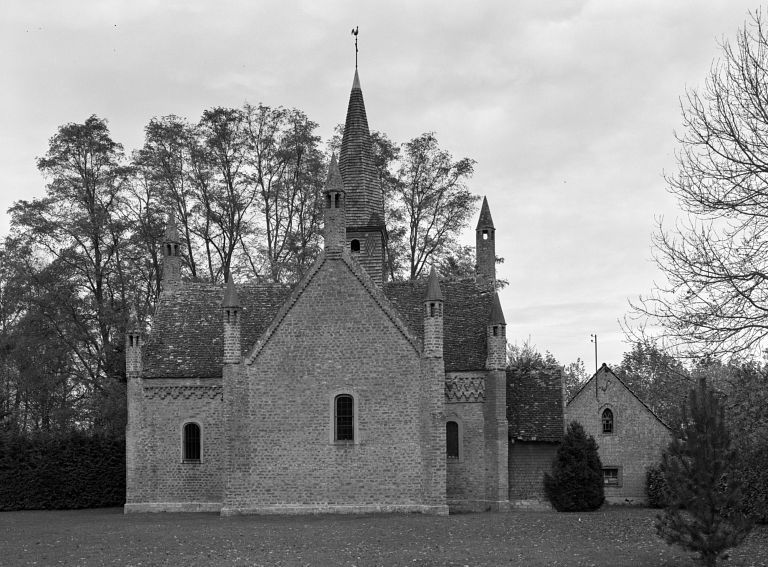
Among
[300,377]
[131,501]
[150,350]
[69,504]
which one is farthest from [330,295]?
[69,504]

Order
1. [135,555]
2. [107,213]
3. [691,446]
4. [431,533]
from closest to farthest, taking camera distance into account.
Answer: [691,446] < [135,555] < [431,533] < [107,213]

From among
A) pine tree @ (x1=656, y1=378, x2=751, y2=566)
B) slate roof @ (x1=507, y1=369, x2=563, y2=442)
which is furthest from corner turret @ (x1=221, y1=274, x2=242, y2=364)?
pine tree @ (x1=656, y1=378, x2=751, y2=566)

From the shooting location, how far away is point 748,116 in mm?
17719

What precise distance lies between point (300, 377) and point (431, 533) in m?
9.74

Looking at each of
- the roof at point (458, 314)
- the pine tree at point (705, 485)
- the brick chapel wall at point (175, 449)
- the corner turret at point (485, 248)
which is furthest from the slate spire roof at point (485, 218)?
the pine tree at point (705, 485)

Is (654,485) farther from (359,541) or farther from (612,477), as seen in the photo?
(359,541)

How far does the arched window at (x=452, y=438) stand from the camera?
110ft

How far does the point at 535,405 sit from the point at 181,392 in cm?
1485

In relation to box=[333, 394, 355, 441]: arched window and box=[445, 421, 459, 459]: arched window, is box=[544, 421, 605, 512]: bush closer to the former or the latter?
box=[445, 421, 459, 459]: arched window

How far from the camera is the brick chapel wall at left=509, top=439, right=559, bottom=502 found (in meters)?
33.7

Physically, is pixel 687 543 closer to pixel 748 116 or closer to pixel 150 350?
pixel 748 116

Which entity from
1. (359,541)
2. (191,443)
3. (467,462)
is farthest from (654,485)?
(359,541)

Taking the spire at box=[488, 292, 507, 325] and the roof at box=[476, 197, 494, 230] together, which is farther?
the roof at box=[476, 197, 494, 230]

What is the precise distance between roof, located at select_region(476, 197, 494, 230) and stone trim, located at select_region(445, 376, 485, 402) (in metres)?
9.35
